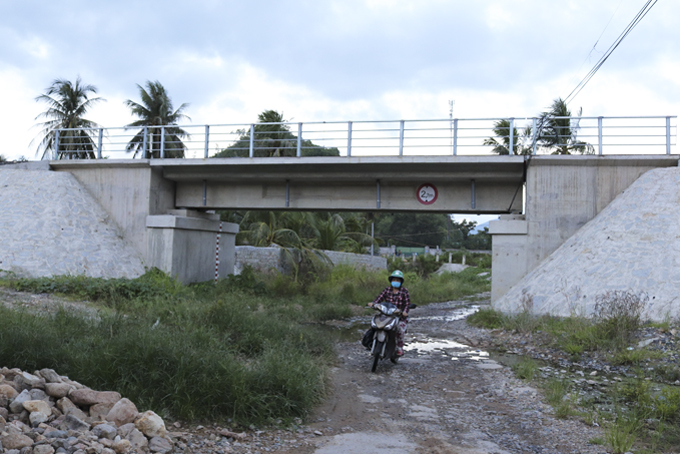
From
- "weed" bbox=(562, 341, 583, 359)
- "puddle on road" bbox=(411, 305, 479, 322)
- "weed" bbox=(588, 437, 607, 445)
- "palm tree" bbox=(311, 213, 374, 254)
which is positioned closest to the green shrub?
"weed" bbox=(562, 341, 583, 359)

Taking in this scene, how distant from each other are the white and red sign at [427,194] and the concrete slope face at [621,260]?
13.6 ft

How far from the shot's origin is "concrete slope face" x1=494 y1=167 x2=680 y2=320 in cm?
1261

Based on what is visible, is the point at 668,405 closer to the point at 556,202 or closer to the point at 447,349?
the point at 447,349

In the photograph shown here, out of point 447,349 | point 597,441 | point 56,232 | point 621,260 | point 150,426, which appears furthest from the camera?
point 56,232

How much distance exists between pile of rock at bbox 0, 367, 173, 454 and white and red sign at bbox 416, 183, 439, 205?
14514mm

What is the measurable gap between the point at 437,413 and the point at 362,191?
13.1 meters

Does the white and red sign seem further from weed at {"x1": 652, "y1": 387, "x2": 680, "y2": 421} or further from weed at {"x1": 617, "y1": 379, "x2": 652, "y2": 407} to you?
weed at {"x1": 652, "y1": 387, "x2": 680, "y2": 421}

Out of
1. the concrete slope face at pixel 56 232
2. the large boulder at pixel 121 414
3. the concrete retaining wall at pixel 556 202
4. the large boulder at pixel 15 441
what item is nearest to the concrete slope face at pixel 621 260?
the concrete retaining wall at pixel 556 202

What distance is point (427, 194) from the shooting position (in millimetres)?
18406

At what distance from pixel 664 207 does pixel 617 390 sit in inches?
347

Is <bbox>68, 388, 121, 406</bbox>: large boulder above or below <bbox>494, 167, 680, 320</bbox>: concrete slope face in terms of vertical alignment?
below

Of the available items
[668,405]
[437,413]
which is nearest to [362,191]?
[437,413]

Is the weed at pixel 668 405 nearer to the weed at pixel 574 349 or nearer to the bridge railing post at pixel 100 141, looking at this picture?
the weed at pixel 574 349

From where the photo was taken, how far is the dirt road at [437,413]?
5.32 metres
